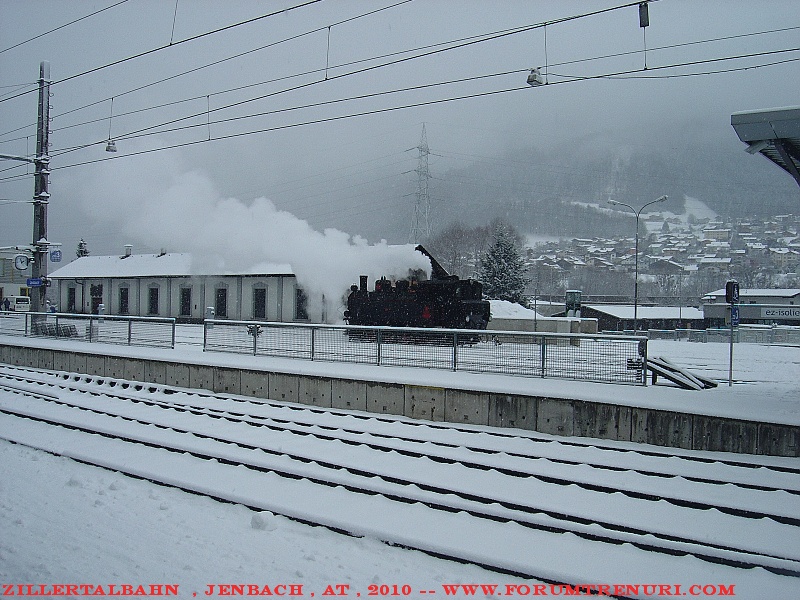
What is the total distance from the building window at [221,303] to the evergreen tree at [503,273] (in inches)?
987

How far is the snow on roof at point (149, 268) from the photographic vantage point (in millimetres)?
41062

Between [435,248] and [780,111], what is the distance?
285 feet

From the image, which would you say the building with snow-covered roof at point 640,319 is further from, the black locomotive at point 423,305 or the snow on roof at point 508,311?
the black locomotive at point 423,305

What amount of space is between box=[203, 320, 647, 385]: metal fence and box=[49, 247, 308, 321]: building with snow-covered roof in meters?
21.4

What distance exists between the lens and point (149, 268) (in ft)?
167

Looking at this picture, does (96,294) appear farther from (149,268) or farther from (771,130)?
(771,130)

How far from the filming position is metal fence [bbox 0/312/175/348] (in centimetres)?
2059

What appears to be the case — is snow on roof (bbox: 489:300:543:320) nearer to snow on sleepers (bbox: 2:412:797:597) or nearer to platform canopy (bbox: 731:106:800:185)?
platform canopy (bbox: 731:106:800:185)

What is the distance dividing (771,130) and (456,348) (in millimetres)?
7602

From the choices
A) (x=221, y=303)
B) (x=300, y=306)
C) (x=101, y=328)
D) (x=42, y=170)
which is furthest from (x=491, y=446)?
(x=221, y=303)

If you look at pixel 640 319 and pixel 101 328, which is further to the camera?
pixel 640 319

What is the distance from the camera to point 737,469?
9.02 metres

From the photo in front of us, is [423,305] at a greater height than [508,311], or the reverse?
[423,305]

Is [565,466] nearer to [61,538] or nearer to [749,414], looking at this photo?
[749,414]
